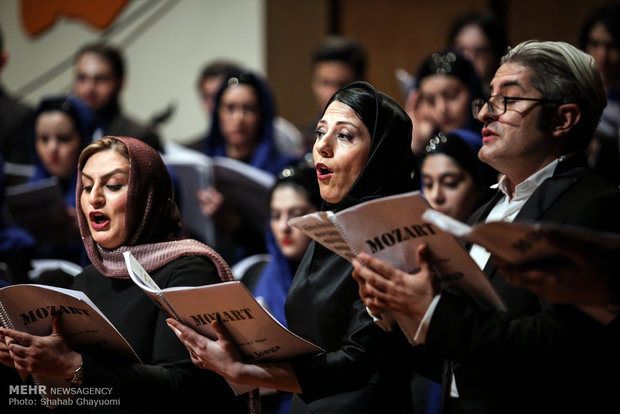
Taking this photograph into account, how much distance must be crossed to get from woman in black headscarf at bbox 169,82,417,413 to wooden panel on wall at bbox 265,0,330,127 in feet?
14.4

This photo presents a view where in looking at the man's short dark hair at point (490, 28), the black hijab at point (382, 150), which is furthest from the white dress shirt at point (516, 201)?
the man's short dark hair at point (490, 28)

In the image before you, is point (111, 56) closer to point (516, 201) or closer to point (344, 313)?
point (344, 313)

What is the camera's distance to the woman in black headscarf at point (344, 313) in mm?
2098

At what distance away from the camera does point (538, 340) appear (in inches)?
69.1

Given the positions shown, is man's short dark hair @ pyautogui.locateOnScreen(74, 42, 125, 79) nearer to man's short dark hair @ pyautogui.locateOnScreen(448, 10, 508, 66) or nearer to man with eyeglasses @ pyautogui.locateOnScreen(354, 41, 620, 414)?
man's short dark hair @ pyautogui.locateOnScreen(448, 10, 508, 66)

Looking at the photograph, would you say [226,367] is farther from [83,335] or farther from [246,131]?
[246,131]

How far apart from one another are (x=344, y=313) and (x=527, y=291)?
51 cm

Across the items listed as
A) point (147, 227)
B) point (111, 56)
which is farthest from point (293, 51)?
point (147, 227)

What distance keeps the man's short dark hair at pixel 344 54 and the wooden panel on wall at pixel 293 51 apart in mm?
1541

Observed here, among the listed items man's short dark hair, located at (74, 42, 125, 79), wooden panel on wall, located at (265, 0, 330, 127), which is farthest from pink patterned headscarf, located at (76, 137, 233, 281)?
wooden panel on wall, located at (265, 0, 330, 127)

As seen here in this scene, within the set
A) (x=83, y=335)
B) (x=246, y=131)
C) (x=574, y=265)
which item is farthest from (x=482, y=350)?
(x=246, y=131)

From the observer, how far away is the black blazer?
5.78 feet

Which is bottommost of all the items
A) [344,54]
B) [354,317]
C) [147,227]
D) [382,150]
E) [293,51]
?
[354,317]

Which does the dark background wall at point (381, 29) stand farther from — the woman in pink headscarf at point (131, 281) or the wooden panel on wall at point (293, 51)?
the woman in pink headscarf at point (131, 281)
